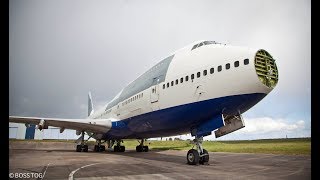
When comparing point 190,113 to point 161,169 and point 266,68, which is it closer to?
point 161,169

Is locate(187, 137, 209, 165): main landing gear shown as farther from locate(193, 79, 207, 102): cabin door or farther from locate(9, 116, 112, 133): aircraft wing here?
locate(9, 116, 112, 133): aircraft wing

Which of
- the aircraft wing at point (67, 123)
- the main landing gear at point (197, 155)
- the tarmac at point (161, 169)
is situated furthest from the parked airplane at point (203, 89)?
the aircraft wing at point (67, 123)

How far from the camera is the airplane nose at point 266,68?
1095 centimetres

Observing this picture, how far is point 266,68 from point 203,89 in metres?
3.01

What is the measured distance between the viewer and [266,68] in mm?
11188

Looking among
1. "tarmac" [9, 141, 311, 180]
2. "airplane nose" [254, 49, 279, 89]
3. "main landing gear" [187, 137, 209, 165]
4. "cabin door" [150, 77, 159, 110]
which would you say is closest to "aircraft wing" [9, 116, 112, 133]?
"tarmac" [9, 141, 311, 180]

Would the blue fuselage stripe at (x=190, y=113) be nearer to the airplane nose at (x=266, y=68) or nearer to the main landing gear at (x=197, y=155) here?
the airplane nose at (x=266, y=68)

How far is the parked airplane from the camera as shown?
36.4ft

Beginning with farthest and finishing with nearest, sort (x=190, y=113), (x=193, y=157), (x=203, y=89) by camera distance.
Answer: (x=190, y=113)
(x=193, y=157)
(x=203, y=89)

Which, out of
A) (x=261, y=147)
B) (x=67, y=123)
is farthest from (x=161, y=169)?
(x=261, y=147)
